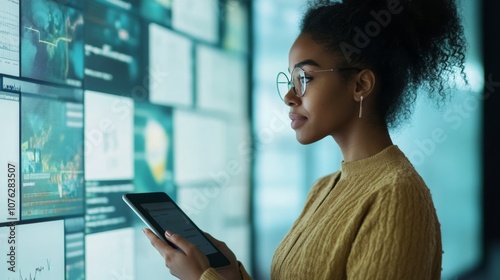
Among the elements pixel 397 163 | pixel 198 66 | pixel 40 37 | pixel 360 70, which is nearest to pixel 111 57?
pixel 40 37

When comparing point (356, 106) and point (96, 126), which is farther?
point (96, 126)

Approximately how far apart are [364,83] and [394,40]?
123 millimetres

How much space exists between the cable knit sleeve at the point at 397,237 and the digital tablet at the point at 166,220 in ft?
1.13

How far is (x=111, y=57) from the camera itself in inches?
81.9

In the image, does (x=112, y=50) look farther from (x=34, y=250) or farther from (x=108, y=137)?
Answer: (x=34, y=250)

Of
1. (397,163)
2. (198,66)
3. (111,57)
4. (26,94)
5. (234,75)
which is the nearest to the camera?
(397,163)

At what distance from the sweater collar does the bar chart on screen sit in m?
0.96

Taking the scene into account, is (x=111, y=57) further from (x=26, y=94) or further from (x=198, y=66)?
(x=198, y=66)

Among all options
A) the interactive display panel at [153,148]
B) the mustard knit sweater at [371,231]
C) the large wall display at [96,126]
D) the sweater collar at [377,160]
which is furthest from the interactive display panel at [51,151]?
the sweater collar at [377,160]

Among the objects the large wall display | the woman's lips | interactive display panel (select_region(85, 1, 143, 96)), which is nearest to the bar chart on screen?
the large wall display

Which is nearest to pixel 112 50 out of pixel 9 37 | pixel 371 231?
pixel 9 37

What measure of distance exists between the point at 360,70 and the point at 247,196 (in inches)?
74.8

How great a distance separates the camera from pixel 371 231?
1.21 meters

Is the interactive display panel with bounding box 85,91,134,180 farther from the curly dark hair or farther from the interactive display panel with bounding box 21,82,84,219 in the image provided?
the curly dark hair
